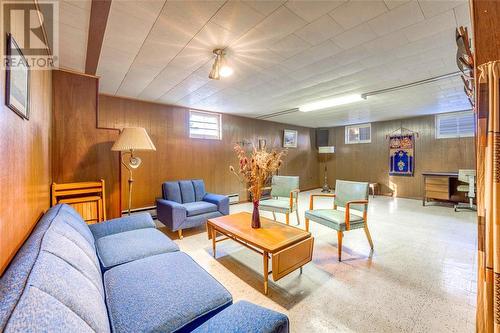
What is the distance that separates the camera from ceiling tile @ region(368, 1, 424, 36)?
1.67 m

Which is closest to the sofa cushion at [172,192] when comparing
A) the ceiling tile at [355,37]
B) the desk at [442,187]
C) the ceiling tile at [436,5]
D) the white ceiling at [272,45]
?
the white ceiling at [272,45]

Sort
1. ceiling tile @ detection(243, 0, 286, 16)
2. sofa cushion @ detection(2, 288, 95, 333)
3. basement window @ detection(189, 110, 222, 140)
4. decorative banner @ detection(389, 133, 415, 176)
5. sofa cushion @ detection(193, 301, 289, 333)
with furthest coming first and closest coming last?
decorative banner @ detection(389, 133, 415, 176) → basement window @ detection(189, 110, 222, 140) → ceiling tile @ detection(243, 0, 286, 16) → sofa cushion @ detection(193, 301, 289, 333) → sofa cushion @ detection(2, 288, 95, 333)

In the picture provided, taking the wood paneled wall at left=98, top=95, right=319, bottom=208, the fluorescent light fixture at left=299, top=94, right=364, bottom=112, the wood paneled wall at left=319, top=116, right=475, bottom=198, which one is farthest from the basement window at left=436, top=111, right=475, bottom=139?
the wood paneled wall at left=98, top=95, right=319, bottom=208

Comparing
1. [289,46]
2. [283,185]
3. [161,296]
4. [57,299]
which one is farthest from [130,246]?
[283,185]

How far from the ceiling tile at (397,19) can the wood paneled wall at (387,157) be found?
213 inches

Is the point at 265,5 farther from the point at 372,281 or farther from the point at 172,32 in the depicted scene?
the point at 372,281

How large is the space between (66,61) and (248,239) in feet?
9.59

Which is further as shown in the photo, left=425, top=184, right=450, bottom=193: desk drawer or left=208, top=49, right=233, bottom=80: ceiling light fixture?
left=425, top=184, right=450, bottom=193: desk drawer

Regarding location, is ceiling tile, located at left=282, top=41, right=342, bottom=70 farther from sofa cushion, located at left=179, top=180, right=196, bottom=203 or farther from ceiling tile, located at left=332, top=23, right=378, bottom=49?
sofa cushion, located at left=179, top=180, right=196, bottom=203

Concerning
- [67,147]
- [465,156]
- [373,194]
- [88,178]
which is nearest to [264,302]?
[88,178]

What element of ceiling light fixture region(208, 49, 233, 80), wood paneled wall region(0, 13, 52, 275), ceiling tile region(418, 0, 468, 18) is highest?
ceiling tile region(418, 0, 468, 18)

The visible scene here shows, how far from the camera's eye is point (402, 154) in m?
6.40

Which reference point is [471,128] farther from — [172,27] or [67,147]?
[67,147]

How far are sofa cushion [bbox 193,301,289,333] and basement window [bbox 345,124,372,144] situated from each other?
7475 millimetres
